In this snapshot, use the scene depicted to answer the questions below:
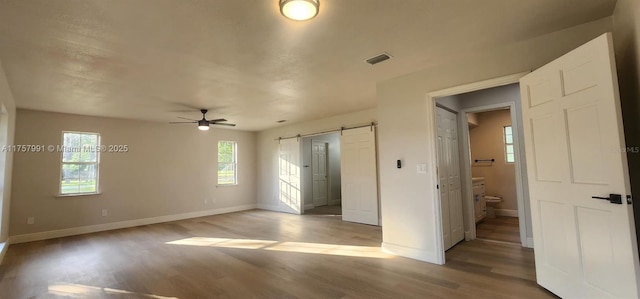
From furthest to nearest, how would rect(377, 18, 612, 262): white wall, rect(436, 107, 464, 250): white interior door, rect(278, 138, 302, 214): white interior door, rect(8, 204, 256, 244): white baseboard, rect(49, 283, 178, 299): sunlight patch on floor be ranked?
1. rect(278, 138, 302, 214): white interior door
2. rect(8, 204, 256, 244): white baseboard
3. rect(436, 107, 464, 250): white interior door
4. rect(377, 18, 612, 262): white wall
5. rect(49, 283, 178, 299): sunlight patch on floor

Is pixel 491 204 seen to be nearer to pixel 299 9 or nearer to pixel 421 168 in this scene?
pixel 421 168

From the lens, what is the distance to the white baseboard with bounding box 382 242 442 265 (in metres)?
3.33

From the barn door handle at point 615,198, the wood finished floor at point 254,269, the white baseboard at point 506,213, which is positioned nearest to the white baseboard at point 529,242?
the wood finished floor at point 254,269

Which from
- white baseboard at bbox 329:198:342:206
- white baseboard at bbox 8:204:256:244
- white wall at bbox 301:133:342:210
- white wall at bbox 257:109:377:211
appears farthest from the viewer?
white baseboard at bbox 329:198:342:206

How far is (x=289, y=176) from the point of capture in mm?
7543

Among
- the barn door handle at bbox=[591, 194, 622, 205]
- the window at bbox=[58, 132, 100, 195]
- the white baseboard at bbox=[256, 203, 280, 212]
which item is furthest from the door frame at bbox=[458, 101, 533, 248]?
the window at bbox=[58, 132, 100, 195]

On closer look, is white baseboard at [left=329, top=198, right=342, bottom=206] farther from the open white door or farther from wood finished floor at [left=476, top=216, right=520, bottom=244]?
the open white door

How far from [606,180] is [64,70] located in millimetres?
5287

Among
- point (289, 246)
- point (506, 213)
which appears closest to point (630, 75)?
point (289, 246)

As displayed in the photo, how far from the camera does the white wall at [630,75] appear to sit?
6.47 feet

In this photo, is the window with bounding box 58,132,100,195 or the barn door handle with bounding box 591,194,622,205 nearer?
the barn door handle with bounding box 591,194,622,205

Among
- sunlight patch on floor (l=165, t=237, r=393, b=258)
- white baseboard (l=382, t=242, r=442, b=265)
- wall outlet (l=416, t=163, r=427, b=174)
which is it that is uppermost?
wall outlet (l=416, t=163, r=427, b=174)

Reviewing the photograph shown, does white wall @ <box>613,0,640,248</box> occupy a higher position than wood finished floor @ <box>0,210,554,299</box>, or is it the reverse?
white wall @ <box>613,0,640,248</box>

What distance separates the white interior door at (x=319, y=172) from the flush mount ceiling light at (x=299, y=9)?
6267 mm
